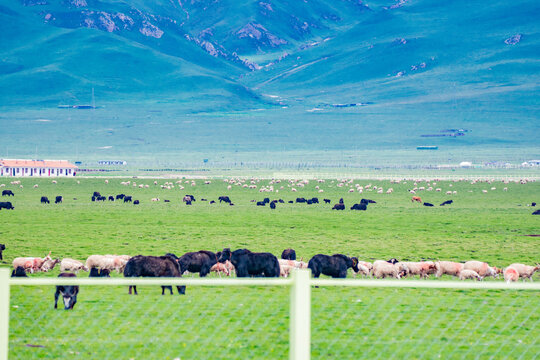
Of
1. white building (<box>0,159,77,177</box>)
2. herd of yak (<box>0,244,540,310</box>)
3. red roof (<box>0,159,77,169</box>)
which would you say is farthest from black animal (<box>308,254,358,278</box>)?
red roof (<box>0,159,77,169</box>)

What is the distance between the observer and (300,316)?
7242 millimetres

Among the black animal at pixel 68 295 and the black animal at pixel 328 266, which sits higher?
the black animal at pixel 328 266

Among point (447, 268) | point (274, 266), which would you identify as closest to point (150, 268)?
point (274, 266)

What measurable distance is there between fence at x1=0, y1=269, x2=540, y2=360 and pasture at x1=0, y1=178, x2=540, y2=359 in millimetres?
32

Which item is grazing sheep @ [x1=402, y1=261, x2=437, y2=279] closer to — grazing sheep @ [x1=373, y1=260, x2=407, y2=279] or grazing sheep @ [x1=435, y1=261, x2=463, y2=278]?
grazing sheep @ [x1=373, y1=260, x2=407, y2=279]

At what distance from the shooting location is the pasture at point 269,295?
36.1ft

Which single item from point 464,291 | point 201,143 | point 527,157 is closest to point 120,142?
point 201,143

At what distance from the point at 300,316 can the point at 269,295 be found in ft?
26.6

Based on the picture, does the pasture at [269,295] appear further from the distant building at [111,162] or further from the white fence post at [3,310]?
the distant building at [111,162]

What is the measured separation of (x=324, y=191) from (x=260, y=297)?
55132mm

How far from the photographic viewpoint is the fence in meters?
9.98

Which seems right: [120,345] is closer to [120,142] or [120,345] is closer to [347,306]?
[347,306]

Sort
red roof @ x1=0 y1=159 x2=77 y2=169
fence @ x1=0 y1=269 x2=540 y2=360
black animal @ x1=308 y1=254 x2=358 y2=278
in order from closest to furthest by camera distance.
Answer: fence @ x1=0 y1=269 x2=540 y2=360
black animal @ x1=308 y1=254 x2=358 y2=278
red roof @ x1=0 y1=159 x2=77 y2=169

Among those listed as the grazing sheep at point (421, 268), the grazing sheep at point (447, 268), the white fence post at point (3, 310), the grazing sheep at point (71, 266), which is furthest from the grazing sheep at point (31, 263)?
the white fence post at point (3, 310)
